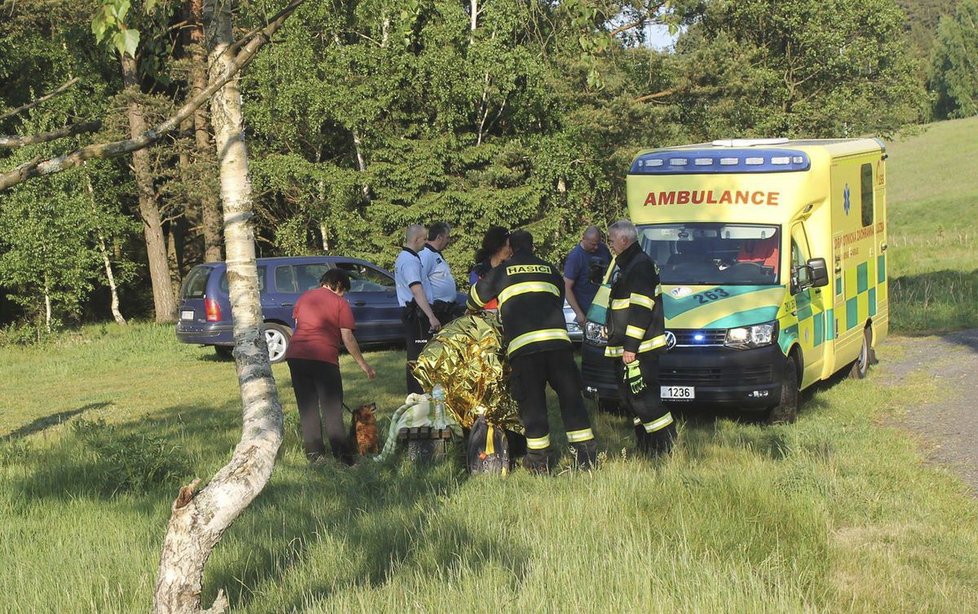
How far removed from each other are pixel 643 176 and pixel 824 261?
209cm

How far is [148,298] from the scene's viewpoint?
124 feet

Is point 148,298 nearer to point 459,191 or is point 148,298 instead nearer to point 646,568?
point 459,191

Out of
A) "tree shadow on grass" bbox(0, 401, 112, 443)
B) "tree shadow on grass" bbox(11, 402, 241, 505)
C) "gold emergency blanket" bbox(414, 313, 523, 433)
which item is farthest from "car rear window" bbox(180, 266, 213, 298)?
"gold emergency blanket" bbox(414, 313, 523, 433)

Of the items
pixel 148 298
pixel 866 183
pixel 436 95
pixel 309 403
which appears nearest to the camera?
pixel 309 403

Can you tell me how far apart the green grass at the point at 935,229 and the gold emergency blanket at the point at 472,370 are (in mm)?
12126

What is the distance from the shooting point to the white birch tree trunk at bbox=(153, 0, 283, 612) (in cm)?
477

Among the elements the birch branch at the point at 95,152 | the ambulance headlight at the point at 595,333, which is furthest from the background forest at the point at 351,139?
the birch branch at the point at 95,152

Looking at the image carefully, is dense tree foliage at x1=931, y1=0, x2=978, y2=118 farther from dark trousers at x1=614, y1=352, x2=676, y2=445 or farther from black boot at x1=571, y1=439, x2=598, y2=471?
black boot at x1=571, y1=439, x2=598, y2=471

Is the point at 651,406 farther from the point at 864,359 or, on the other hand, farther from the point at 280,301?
the point at 280,301

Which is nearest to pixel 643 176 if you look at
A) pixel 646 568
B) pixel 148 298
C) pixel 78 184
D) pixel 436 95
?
pixel 646 568

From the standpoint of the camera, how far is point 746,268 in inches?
452

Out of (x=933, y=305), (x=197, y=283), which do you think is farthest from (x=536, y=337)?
(x=933, y=305)

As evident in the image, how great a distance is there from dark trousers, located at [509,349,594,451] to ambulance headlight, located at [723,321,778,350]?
2680mm

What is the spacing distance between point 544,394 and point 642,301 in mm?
1034
